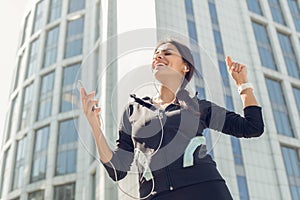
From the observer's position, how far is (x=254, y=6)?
93.3 feet

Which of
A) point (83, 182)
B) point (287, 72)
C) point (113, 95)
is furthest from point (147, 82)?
point (287, 72)

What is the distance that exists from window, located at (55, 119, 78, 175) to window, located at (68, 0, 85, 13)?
9955 mm

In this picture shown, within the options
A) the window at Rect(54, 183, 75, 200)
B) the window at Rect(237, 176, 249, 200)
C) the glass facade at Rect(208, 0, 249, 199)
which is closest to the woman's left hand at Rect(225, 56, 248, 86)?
the glass facade at Rect(208, 0, 249, 199)

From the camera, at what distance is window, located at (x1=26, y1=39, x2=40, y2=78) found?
31.3 m

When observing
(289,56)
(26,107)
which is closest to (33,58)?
(26,107)

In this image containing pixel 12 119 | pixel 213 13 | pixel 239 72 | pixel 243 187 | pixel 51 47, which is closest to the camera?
pixel 239 72

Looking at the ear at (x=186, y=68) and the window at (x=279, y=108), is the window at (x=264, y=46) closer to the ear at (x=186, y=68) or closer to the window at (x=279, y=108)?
the window at (x=279, y=108)

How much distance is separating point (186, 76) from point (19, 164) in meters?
27.9

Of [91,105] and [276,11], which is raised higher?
[276,11]

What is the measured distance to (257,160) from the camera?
20.8 metres

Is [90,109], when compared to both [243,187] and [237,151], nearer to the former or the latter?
[243,187]

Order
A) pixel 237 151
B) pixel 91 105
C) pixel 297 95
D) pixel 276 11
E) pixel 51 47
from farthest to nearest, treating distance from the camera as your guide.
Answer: pixel 51 47, pixel 276 11, pixel 297 95, pixel 237 151, pixel 91 105

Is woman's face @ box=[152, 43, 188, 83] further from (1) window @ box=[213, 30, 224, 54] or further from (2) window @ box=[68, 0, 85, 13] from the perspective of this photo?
(2) window @ box=[68, 0, 85, 13]

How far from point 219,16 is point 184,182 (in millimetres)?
24729
